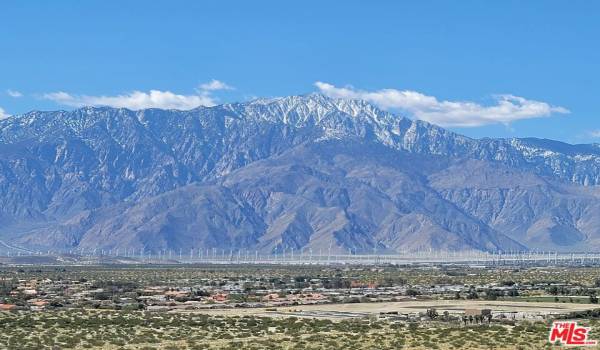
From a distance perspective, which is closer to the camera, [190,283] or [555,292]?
[555,292]

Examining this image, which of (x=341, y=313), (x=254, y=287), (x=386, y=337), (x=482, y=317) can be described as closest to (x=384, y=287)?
(x=254, y=287)

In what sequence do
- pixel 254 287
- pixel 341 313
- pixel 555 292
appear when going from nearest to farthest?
pixel 341 313 < pixel 555 292 < pixel 254 287

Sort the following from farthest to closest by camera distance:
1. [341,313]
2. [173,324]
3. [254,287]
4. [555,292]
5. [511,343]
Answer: [254,287], [555,292], [341,313], [173,324], [511,343]

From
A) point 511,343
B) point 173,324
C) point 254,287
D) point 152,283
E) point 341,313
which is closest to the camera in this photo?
point 511,343

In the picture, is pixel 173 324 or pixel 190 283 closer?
pixel 173 324

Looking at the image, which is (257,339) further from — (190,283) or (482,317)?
(190,283)

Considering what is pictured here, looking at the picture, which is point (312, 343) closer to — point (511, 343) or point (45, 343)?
point (511, 343)

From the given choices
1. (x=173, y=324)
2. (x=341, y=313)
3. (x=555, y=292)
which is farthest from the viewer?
(x=555, y=292)

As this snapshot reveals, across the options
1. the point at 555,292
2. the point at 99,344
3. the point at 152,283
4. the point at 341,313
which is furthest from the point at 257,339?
the point at 152,283
